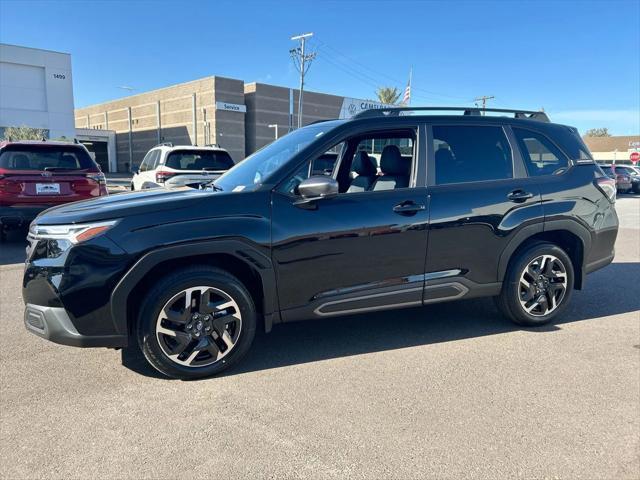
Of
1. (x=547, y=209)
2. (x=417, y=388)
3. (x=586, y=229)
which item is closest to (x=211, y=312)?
(x=417, y=388)

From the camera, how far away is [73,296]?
2979 mm

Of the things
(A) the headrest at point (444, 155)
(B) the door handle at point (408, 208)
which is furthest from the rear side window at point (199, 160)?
(B) the door handle at point (408, 208)

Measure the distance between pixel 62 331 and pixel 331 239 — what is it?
1908 millimetres

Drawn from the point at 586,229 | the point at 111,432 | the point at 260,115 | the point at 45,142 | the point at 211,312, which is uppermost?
the point at 260,115

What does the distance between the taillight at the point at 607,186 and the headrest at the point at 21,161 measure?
8048 mm

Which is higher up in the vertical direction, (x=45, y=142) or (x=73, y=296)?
(x=45, y=142)

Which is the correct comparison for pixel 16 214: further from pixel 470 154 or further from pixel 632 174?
pixel 632 174

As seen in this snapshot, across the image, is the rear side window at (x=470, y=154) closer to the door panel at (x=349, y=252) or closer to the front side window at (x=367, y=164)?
the front side window at (x=367, y=164)

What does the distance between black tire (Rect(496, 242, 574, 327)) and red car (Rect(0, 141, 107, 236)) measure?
6.66m

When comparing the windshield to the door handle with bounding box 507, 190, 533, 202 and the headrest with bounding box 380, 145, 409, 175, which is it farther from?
the door handle with bounding box 507, 190, 533, 202

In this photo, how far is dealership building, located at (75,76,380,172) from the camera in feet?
168

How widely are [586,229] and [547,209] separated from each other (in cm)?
56

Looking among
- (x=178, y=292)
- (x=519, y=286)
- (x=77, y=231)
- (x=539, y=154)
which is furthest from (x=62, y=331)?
(x=539, y=154)

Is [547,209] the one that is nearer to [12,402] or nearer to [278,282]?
[278,282]
